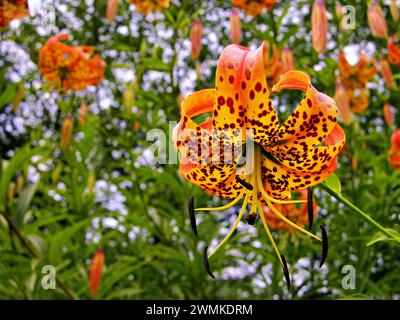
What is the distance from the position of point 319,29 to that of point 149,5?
1.01m

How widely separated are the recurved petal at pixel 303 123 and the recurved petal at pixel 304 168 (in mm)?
14

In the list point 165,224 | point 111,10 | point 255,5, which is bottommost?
point 165,224

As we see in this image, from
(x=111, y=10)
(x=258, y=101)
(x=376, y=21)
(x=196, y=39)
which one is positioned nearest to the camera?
(x=258, y=101)

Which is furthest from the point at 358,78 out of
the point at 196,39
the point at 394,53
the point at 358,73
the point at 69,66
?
the point at 69,66

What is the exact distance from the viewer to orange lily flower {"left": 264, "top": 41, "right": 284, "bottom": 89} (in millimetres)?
2129

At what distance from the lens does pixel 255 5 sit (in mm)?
2461

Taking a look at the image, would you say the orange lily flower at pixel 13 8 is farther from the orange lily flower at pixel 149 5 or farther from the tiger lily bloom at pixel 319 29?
the tiger lily bloom at pixel 319 29

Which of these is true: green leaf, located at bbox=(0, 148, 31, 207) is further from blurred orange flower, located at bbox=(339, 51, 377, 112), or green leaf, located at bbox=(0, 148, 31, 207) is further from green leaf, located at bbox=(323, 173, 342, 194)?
blurred orange flower, located at bbox=(339, 51, 377, 112)

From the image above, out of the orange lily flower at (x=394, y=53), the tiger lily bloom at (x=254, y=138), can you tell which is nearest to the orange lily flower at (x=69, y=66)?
the orange lily flower at (x=394, y=53)

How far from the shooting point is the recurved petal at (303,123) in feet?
2.82

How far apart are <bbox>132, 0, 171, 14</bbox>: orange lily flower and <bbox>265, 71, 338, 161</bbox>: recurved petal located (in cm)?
153

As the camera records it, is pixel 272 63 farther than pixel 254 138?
Yes

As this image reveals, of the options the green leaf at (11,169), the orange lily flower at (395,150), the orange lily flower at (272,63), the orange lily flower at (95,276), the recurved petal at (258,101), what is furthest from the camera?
the orange lily flower at (272,63)

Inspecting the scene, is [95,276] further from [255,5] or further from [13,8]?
[255,5]
